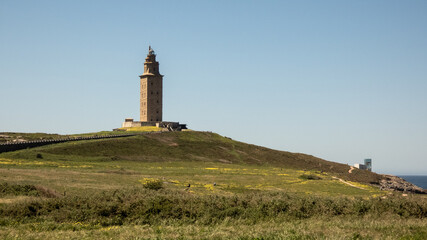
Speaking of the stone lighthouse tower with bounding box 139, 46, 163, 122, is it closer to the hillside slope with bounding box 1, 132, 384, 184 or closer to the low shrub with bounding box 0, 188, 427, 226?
the hillside slope with bounding box 1, 132, 384, 184

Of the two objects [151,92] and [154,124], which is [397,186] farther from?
[151,92]

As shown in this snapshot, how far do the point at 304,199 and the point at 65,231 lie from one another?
1789 centimetres

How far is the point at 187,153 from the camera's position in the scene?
104750mm

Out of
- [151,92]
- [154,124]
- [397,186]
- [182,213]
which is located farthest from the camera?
[151,92]

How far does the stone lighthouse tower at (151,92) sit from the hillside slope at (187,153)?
29.6m

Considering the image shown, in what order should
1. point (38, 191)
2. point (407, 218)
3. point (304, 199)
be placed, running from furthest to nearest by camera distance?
→ 1. point (38, 191)
2. point (304, 199)
3. point (407, 218)

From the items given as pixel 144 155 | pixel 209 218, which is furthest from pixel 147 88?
pixel 209 218

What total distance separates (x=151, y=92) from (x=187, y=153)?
5891 cm

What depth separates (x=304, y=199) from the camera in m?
35.3

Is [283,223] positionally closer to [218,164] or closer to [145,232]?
[145,232]

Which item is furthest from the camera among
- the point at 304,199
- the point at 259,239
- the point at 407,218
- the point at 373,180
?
the point at 373,180

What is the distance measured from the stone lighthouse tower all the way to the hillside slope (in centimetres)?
2964

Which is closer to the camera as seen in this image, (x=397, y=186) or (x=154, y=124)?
(x=397, y=186)

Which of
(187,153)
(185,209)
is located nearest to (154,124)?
(187,153)
